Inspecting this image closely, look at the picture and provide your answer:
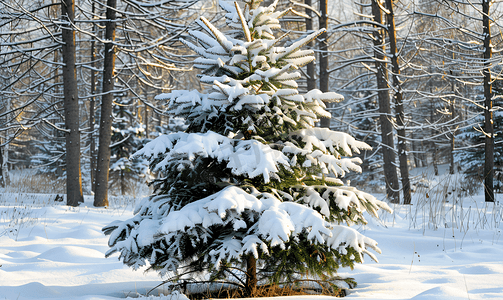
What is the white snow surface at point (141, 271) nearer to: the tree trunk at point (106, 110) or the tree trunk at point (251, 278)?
the tree trunk at point (251, 278)

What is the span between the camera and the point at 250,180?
2.81 m

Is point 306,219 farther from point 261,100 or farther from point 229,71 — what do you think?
point 229,71

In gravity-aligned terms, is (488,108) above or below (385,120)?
above

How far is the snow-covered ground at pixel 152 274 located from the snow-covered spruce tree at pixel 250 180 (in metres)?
0.58

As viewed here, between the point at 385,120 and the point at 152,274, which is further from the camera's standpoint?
the point at 385,120

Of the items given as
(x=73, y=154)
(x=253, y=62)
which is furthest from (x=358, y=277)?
(x=73, y=154)

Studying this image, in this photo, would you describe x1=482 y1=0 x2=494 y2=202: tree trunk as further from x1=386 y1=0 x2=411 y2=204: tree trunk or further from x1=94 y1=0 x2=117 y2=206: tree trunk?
x1=94 y1=0 x2=117 y2=206: tree trunk

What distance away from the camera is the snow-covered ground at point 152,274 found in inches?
114

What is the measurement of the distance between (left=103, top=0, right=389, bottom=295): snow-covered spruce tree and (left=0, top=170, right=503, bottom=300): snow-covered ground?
0.58 metres

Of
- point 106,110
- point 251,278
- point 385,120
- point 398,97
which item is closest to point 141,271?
point 251,278

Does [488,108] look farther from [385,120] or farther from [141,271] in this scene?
[141,271]

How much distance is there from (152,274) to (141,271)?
0.13m

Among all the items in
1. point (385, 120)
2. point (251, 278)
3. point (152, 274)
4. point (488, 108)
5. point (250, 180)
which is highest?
point (488, 108)

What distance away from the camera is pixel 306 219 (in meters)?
2.29
